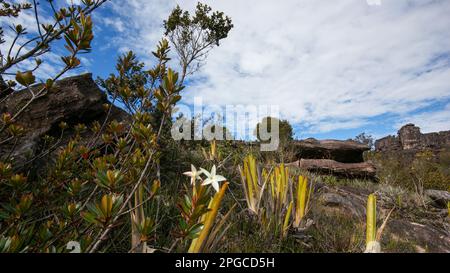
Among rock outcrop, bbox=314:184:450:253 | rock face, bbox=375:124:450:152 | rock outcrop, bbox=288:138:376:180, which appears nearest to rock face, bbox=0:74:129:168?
rock outcrop, bbox=314:184:450:253

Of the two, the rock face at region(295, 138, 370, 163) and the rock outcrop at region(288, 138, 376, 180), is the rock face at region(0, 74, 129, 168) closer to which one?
the rock outcrop at region(288, 138, 376, 180)

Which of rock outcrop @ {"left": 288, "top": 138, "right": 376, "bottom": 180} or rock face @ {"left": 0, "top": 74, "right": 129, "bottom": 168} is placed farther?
rock outcrop @ {"left": 288, "top": 138, "right": 376, "bottom": 180}

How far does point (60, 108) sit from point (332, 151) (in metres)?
10.2

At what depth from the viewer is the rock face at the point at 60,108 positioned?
321 cm

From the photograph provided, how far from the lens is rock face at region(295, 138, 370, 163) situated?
1085cm

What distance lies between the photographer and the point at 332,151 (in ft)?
35.7

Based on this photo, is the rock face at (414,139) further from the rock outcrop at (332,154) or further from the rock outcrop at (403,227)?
the rock outcrop at (403,227)

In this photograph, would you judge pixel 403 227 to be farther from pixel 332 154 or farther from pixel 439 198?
pixel 332 154

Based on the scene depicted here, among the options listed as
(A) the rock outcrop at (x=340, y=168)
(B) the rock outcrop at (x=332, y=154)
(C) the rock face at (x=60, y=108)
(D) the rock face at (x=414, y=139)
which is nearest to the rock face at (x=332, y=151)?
(B) the rock outcrop at (x=332, y=154)

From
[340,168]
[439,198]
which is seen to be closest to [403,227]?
[439,198]

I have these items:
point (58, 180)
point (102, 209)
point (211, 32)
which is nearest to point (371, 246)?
point (102, 209)

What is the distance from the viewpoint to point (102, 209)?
829mm

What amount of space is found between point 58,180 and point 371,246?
182 cm

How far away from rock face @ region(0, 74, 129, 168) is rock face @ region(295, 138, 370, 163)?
8.72 metres
